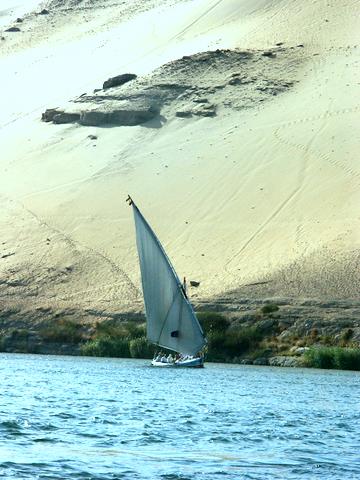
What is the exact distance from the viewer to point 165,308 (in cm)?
4181

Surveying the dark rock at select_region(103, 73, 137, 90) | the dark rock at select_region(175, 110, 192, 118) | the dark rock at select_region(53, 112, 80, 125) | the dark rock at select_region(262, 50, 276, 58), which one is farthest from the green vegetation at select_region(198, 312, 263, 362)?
the dark rock at select_region(262, 50, 276, 58)

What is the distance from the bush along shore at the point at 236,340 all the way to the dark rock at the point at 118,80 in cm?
3215

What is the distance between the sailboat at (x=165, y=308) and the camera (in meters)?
41.6

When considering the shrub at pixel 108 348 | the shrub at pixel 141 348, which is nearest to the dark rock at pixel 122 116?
the shrub at pixel 108 348

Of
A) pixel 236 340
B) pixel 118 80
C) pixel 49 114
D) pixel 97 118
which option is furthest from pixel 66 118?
pixel 236 340

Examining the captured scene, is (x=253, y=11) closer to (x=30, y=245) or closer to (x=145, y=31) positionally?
(x=145, y=31)

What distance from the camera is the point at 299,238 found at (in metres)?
57.6

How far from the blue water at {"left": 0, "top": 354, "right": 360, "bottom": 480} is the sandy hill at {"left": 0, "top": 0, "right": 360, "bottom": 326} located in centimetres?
1781

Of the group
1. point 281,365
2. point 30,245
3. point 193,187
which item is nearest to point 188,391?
point 281,365

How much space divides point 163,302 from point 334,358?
20.6 feet

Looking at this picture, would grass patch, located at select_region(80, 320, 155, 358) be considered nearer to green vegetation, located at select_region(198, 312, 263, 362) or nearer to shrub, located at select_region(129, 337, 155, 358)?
shrub, located at select_region(129, 337, 155, 358)

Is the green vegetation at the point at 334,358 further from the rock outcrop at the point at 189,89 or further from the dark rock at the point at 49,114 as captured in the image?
the dark rock at the point at 49,114

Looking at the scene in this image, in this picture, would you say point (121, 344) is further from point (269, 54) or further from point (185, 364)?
point (269, 54)

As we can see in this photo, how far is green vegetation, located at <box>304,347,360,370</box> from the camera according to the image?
43750 millimetres
